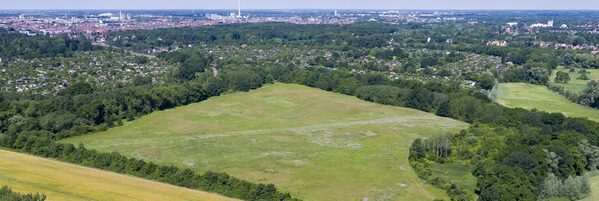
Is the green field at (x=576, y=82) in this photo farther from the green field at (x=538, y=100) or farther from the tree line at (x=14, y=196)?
the tree line at (x=14, y=196)

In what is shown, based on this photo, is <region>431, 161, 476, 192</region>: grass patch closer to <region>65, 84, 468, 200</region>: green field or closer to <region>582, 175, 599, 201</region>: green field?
<region>65, 84, 468, 200</region>: green field

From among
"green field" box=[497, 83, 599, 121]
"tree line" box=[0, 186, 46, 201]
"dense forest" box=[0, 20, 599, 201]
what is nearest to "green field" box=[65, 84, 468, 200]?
"dense forest" box=[0, 20, 599, 201]

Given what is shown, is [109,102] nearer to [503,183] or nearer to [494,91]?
[503,183]

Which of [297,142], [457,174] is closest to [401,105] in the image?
[297,142]

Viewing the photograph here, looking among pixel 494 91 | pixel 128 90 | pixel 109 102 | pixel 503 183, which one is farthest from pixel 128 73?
pixel 503 183

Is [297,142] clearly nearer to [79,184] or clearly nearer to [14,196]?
[79,184]

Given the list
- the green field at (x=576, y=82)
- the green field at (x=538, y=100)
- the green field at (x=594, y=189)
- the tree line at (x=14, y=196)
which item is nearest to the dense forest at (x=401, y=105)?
the green field at (x=594, y=189)

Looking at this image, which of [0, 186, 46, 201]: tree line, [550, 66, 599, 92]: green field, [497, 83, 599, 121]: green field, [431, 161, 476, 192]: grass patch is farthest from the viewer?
[550, 66, 599, 92]: green field
